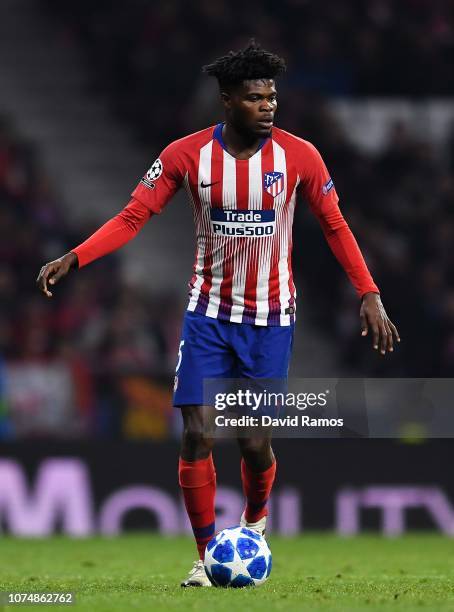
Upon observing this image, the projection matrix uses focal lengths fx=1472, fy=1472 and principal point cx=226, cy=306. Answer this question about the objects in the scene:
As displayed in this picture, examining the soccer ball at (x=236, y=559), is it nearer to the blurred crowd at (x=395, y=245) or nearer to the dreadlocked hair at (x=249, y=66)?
the dreadlocked hair at (x=249, y=66)

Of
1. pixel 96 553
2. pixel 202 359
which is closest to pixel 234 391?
pixel 202 359

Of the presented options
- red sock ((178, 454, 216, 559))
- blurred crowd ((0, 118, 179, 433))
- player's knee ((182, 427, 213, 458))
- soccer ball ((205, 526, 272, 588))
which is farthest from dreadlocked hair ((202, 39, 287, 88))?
blurred crowd ((0, 118, 179, 433))

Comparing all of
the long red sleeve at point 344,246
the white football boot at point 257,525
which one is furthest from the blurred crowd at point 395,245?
the long red sleeve at point 344,246

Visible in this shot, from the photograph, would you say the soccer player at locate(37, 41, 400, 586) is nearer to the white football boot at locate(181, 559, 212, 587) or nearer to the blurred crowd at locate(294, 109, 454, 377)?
the white football boot at locate(181, 559, 212, 587)

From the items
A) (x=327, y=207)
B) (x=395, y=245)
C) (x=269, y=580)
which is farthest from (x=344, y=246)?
(x=395, y=245)

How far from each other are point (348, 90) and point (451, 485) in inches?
219

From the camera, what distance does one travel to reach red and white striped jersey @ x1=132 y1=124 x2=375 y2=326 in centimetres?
641

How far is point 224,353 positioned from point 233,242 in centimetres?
49

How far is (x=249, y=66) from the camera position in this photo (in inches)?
247

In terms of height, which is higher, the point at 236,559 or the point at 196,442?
the point at 196,442

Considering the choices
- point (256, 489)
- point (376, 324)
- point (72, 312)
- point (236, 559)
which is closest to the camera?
point (236, 559)

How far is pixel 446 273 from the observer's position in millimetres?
13453

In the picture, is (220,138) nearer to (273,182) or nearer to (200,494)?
(273,182)

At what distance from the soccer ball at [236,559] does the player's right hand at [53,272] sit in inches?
49.3
